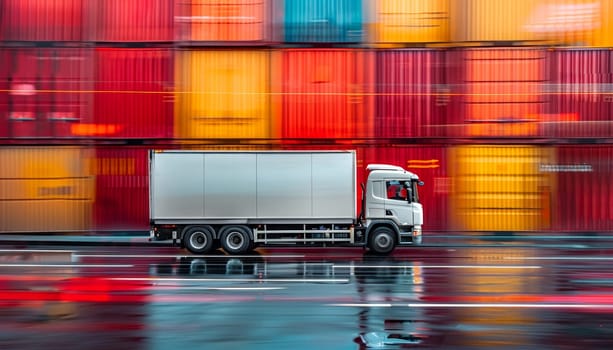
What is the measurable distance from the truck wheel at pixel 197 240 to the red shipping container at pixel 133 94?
7059 mm

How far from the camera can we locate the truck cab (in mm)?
19203

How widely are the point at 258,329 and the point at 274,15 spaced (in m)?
18.1

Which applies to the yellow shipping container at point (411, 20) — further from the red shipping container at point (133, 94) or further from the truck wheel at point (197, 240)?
the truck wheel at point (197, 240)

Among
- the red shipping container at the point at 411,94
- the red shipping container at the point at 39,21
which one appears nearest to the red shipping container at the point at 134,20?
the red shipping container at the point at 39,21

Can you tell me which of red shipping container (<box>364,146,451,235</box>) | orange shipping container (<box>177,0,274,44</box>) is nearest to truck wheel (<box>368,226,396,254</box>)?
red shipping container (<box>364,146,451,235</box>)

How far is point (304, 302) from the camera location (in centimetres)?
1164

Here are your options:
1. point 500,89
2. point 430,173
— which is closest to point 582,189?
point 500,89

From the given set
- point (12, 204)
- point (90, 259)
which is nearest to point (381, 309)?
point (90, 259)

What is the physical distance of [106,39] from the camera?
25859 millimetres

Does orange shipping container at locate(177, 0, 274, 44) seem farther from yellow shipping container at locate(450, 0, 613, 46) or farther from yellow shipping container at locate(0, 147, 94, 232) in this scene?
yellow shipping container at locate(450, 0, 613, 46)

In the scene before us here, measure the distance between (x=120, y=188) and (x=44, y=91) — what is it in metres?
4.33

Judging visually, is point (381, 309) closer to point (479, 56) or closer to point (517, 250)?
point (517, 250)

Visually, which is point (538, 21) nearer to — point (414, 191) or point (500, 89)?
point (500, 89)

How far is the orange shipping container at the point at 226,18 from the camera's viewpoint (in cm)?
2586
